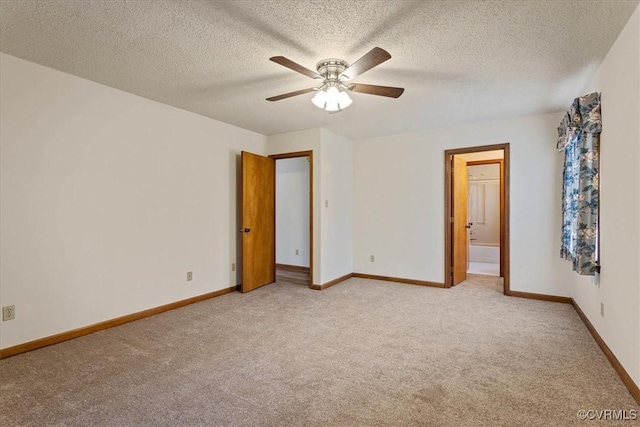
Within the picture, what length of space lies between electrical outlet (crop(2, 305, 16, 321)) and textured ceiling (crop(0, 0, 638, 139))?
1.96m

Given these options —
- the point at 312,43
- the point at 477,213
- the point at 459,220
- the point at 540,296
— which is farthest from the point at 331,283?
the point at 477,213

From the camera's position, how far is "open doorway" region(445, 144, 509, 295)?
449 cm

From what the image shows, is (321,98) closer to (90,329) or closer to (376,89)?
(376,89)

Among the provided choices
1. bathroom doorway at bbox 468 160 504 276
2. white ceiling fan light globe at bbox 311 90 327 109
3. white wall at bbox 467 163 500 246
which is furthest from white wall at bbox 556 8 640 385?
white wall at bbox 467 163 500 246

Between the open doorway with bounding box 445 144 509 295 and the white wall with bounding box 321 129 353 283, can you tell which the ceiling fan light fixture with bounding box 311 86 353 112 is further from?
the open doorway with bounding box 445 144 509 295

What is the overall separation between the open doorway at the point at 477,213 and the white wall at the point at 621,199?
5.56ft

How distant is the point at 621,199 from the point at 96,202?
425 centimetres

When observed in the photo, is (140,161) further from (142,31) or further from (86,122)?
(142,31)

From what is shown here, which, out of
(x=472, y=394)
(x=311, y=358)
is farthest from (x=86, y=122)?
(x=472, y=394)

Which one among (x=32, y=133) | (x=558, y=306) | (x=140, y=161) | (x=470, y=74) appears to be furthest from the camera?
(x=558, y=306)

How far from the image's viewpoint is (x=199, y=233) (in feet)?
13.3

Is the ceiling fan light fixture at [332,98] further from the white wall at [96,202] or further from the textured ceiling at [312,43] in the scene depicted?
the white wall at [96,202]

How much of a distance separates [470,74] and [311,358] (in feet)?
8.94

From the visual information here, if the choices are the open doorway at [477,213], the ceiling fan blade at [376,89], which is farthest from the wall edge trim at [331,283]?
the ceiling fan blade at [376,89]
